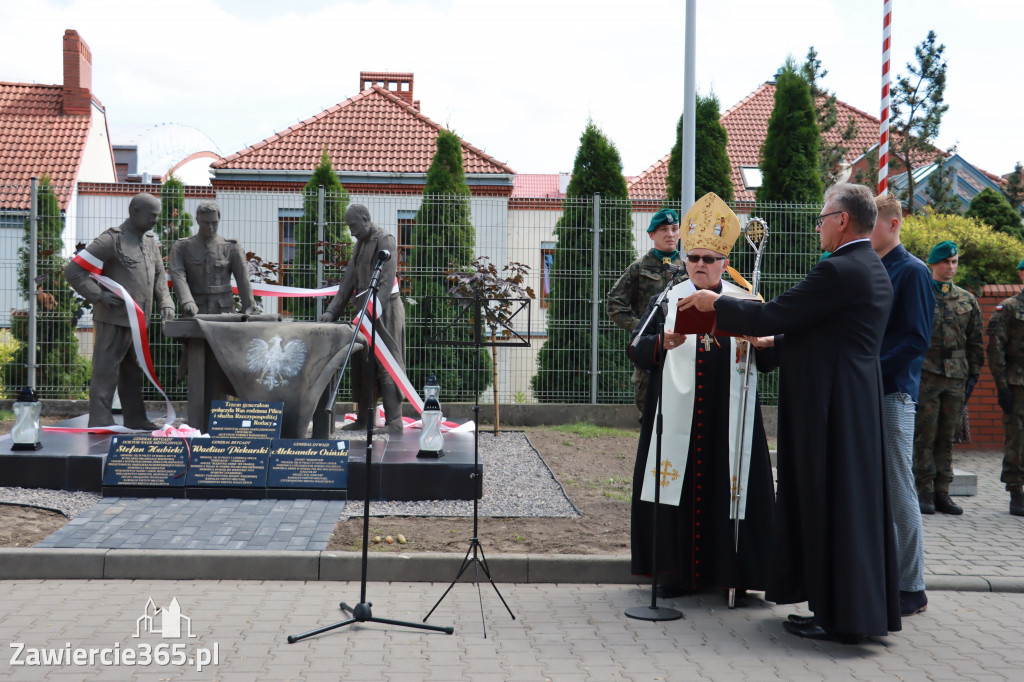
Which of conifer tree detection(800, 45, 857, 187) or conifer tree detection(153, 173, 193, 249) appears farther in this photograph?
conifer tree detection(800, 45, 857, 187)

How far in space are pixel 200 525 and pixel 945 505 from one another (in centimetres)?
615

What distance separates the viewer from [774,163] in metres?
14.3

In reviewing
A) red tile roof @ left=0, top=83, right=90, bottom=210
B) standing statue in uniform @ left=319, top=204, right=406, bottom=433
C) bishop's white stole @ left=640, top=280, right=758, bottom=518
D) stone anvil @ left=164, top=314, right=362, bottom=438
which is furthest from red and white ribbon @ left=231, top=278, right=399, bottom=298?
red tile roof @ left=0, top=83, right=90, bottom=210

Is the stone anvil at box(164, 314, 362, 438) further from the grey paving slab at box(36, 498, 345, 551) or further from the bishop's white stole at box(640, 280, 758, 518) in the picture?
the bishop's white stole at box(640, 280, 758, 518)

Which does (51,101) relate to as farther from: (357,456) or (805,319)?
(805,319)

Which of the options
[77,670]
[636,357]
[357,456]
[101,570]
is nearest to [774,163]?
[357,456]

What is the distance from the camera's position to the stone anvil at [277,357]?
835 centimetres

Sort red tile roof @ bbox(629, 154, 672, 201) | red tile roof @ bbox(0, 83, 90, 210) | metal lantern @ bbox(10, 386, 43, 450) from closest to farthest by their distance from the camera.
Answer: metal lantern @ bbox(10, 386, 43, 450) → red tile roof @ bbox(0, 83, 90, 210) → red tile roof @ bbox(629, 154, 672, 201)

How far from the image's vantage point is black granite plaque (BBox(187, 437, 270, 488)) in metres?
7.24

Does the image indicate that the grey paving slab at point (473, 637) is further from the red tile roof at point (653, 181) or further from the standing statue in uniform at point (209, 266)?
the red tile roof at point (653, 181)

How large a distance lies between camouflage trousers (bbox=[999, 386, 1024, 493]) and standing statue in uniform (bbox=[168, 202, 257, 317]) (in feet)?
24.0

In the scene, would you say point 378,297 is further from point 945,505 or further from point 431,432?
point 945,505

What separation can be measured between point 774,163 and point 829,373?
10.6 m

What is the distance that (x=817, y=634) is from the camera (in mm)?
4469
